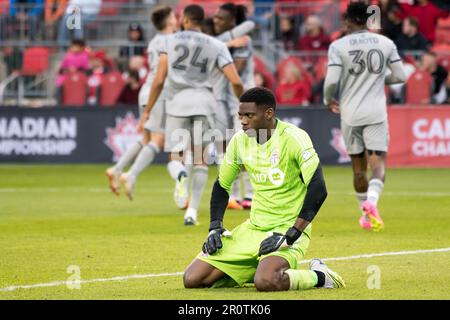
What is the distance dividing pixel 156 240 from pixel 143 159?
10.0ft

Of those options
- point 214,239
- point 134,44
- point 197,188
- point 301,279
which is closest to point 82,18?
point 134,44

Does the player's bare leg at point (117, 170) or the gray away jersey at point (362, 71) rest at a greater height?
the gray away jersey at point (362, 71)

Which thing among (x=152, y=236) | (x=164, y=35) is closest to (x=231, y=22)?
(x=164, y=35)

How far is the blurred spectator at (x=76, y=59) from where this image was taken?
25.7m

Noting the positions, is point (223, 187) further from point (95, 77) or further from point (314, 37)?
point (314, 37)

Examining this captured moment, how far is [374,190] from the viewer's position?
43.3 feet

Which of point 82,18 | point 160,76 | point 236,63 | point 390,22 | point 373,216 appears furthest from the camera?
point 82,18

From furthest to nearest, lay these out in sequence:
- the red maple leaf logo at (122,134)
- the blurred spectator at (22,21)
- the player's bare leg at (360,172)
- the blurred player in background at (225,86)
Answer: the blurred spectator at (22,21) → the red maple leaf logo at (122,134) → the blurred player in background at (225,86) → the player's bare leg at (360,172)

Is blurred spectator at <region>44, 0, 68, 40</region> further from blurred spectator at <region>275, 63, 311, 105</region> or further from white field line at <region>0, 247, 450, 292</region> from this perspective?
white field line at <region>0, 247, 450, 292</region>

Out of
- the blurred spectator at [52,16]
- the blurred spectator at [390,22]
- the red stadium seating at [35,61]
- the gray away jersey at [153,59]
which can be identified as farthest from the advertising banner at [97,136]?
the gray away jersey at [153,59]

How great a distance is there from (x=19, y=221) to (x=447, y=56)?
13.3 metres

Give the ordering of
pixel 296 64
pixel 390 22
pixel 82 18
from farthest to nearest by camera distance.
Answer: pixel 82 18
pixel 390 22
pixel 296 64

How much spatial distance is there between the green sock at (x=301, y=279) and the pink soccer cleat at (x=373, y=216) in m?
4.15

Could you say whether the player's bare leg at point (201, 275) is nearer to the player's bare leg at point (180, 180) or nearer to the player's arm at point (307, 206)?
the player's arm at point (307, 206)
